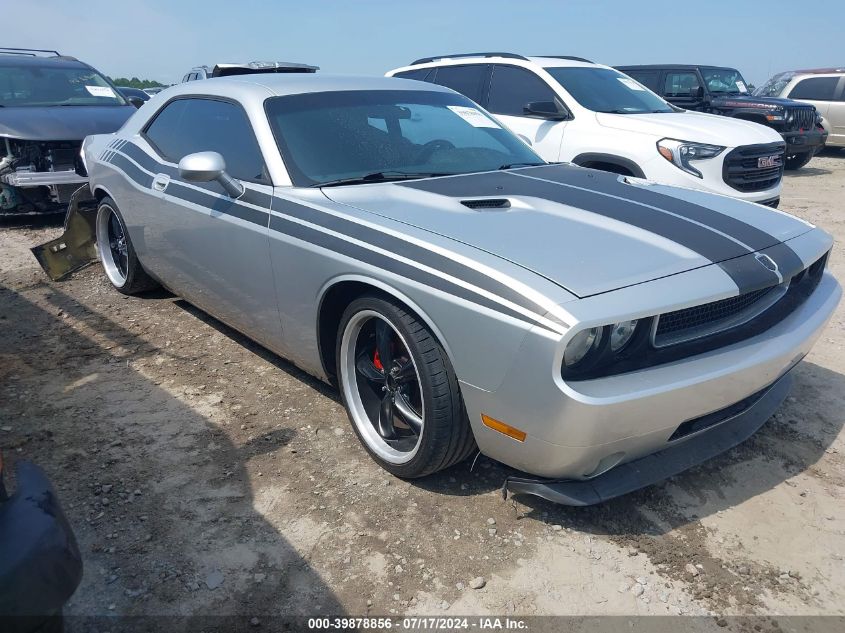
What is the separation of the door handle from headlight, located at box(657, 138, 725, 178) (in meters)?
4.13

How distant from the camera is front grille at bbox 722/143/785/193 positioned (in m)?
6.19

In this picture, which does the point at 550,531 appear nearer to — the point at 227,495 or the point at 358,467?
the point at 358,467

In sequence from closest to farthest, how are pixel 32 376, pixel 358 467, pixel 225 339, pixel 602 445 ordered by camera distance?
pixel 602 445 → pixel 358 467 → pixel 32 376 → pixel 225 339

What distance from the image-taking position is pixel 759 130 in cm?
679

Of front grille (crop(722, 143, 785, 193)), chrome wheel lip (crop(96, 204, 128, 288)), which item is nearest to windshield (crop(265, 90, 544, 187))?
chrome wheel lip (crop(96, 204, 128, 288))

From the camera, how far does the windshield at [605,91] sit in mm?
6543

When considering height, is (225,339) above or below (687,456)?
below

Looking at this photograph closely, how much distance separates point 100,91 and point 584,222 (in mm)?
7137

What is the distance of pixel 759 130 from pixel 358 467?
5841 mm

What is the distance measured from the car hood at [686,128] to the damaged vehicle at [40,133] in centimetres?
498

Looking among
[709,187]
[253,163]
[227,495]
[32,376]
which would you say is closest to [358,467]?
[227,495]

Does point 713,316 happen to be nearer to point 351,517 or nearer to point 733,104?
point 351,517

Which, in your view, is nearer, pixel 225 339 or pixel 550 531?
pixel 550 531

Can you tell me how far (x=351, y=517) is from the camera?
2.60 meters
